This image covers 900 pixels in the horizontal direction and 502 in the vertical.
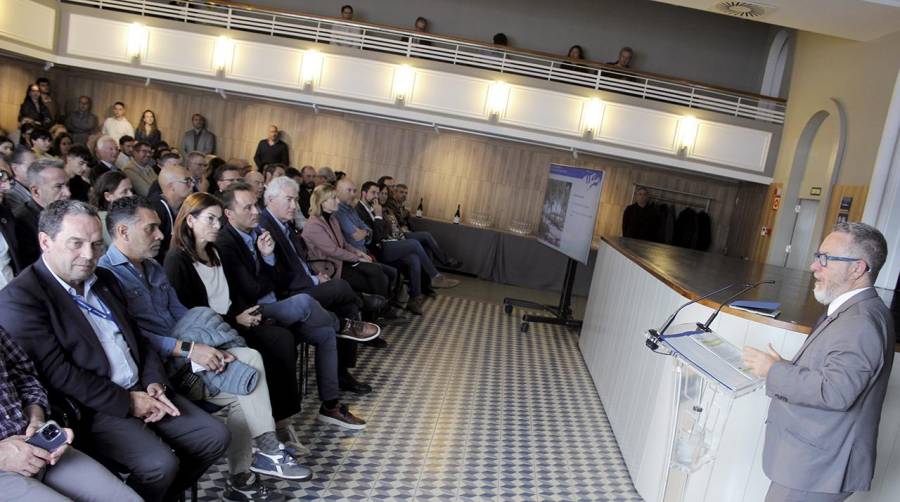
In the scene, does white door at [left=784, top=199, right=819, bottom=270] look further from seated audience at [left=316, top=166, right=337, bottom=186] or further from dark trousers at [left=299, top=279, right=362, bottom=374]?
dark trousers at [left=299, top=279, right=362, bottom=374]

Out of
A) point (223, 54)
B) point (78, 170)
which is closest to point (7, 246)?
point (78, 170)

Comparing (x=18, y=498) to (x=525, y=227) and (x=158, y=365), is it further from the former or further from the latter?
(x=525, y=227)

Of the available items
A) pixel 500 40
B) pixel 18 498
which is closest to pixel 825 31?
pixel 500 40

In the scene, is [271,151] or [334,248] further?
[271,151]

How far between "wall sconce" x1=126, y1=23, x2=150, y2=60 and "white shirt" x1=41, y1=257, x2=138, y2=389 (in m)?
9.05

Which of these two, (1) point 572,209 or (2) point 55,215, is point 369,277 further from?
(2) point 55,215

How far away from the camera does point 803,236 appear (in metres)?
9.24

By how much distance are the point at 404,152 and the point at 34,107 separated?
5639 mm

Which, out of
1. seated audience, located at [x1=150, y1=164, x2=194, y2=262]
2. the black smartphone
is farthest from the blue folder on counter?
seated audience, located at [x1=150, y1=164, x2=194, y2=262]

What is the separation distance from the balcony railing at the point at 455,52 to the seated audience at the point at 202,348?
7500 millimetres

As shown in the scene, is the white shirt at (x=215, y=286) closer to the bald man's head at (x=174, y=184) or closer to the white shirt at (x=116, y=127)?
the bald man's head at (x=174, y=184)

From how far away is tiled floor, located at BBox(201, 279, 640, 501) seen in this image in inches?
136

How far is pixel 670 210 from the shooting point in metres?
11.0

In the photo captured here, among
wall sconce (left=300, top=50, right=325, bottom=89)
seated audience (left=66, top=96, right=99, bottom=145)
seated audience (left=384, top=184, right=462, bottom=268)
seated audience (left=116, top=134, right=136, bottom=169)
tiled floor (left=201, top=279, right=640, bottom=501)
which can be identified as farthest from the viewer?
seated audience (left=66, top=96, right=99, bottom=145)
